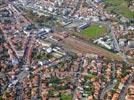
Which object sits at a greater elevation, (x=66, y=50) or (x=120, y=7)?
(x=120, y=7)

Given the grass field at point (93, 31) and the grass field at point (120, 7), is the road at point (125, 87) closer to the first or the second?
the grass field at point (93, 31)

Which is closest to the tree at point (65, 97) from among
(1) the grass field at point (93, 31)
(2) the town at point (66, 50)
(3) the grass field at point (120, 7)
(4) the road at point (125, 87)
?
(2) the town at point (66, 50)

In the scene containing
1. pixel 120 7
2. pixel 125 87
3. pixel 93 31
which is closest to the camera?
pixel 125 87

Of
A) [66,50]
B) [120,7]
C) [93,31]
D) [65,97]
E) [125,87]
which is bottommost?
[66,50]

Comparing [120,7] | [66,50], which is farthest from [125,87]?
[120,7]

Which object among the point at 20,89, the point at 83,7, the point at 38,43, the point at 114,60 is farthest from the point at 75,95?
the point at 83,7

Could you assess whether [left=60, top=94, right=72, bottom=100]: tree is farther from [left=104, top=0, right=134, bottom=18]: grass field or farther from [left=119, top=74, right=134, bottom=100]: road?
[left=104, top=0, right=134, bottom=18]: grass field

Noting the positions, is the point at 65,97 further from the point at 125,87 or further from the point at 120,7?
the point at 120,7
